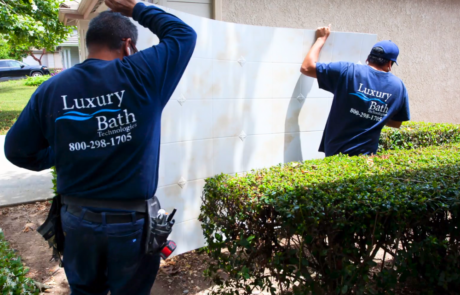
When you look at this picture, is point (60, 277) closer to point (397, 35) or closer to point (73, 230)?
point (73, 230)

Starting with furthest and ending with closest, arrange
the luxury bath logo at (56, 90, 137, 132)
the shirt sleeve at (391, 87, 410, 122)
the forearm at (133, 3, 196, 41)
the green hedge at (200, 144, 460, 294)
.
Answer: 1. the shirt sleeve at (391, 87, 410, 122)
2. the green hedge at (200, 144, 460, 294)
3. the forearm at (133, 3, 196, 41)
4. the luxury bath logo at (56, 90, 137, 132)

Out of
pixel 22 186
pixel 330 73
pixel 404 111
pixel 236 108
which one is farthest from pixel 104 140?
pixel 22 186

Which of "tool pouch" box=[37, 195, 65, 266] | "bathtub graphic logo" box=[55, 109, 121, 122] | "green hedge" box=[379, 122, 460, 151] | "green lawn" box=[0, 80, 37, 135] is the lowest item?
"green lawn" box=[0, 80, 37, 135]

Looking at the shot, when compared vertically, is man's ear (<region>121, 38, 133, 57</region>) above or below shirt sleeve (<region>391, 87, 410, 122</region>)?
above

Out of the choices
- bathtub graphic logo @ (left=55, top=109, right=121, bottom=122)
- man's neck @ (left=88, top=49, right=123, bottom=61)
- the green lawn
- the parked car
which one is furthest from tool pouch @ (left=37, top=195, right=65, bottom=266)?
the parked car

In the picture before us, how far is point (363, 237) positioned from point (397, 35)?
18.3 feet

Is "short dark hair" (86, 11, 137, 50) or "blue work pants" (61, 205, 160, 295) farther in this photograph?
"short dark hair" (86, 11, 137, 50)

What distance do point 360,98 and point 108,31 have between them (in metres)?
2.49

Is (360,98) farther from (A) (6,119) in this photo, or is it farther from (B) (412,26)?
(A) (6,119)

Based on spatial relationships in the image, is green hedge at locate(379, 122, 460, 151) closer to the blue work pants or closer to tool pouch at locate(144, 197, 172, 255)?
tool pouch at locate(144, 197, 172, 255)

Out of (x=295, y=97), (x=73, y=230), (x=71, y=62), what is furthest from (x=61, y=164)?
(x=71, y=62)

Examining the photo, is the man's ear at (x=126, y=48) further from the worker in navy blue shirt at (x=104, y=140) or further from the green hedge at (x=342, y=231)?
the green hedge at (x=342, y=231)

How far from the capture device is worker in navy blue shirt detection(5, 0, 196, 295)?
2.06 m

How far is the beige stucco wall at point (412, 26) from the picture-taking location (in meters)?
5.46
